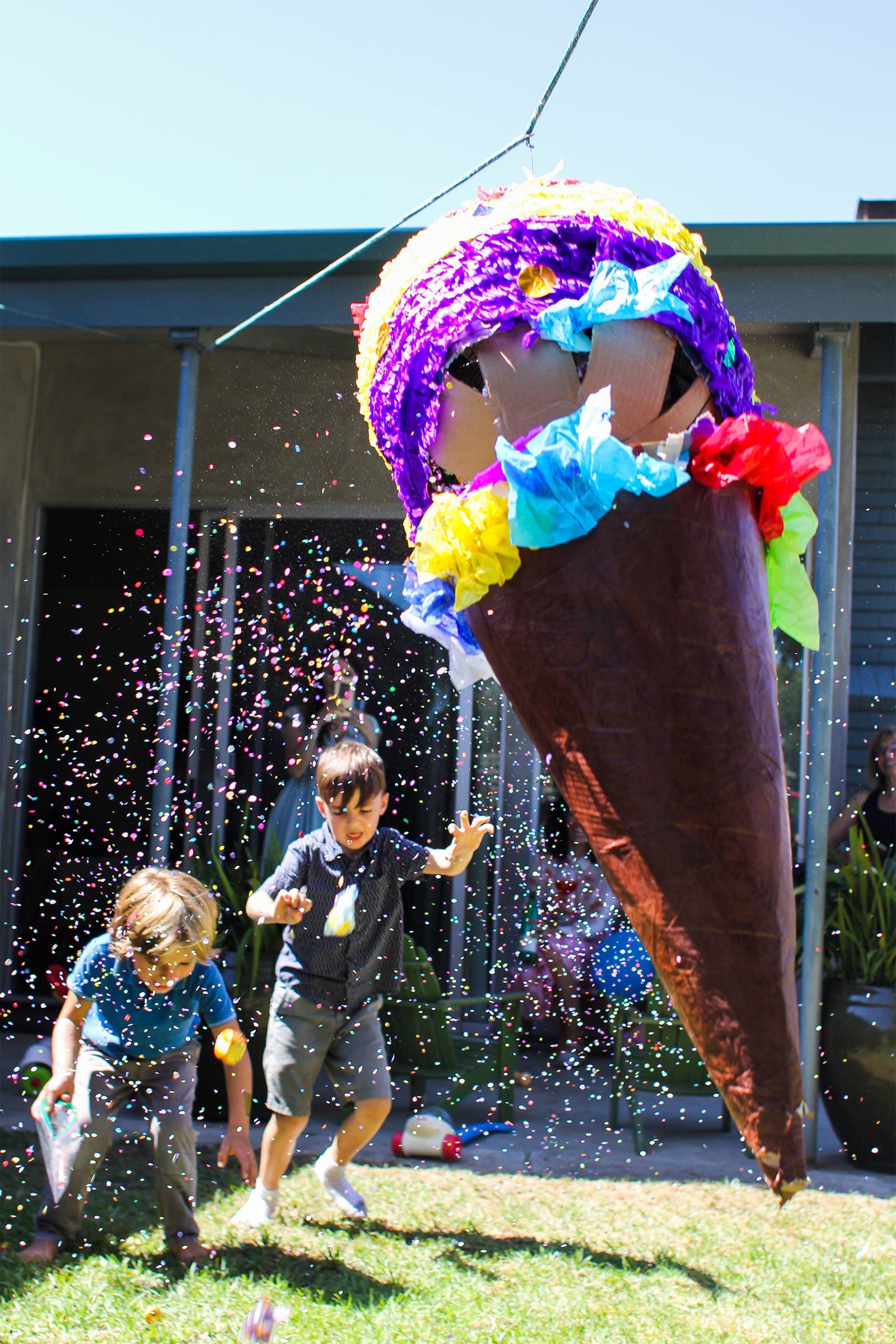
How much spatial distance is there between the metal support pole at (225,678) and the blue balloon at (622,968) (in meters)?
1.83

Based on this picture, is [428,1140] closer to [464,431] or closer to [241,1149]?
[241,1149]

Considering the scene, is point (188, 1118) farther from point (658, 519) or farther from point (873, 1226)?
point (658, 519)

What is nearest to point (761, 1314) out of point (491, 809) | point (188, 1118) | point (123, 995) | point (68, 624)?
point (188, 1118)

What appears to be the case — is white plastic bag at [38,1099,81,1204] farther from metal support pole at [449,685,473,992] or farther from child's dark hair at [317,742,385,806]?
metal support pole at [449,685,473,992]

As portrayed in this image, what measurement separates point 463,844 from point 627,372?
1.65 m

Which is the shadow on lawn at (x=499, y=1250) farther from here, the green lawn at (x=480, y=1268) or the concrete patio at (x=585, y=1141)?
the concrete patio at (x=585, y=1141)

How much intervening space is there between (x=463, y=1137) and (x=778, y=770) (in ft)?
11.3

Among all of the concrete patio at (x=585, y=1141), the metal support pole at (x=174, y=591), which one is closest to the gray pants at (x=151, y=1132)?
the concrete patio at (x=585, y=1141)

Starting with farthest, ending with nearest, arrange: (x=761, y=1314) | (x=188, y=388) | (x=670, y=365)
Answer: (x=188, y=388) < (x=761, y=1314) < (x=670, y=365)

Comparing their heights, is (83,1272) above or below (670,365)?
below

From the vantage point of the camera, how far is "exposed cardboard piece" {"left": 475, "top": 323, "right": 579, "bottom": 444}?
901 mm

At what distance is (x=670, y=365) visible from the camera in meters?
0.93

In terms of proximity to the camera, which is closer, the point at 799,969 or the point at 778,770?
the point at 778,770

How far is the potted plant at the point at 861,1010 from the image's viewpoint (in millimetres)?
3861
